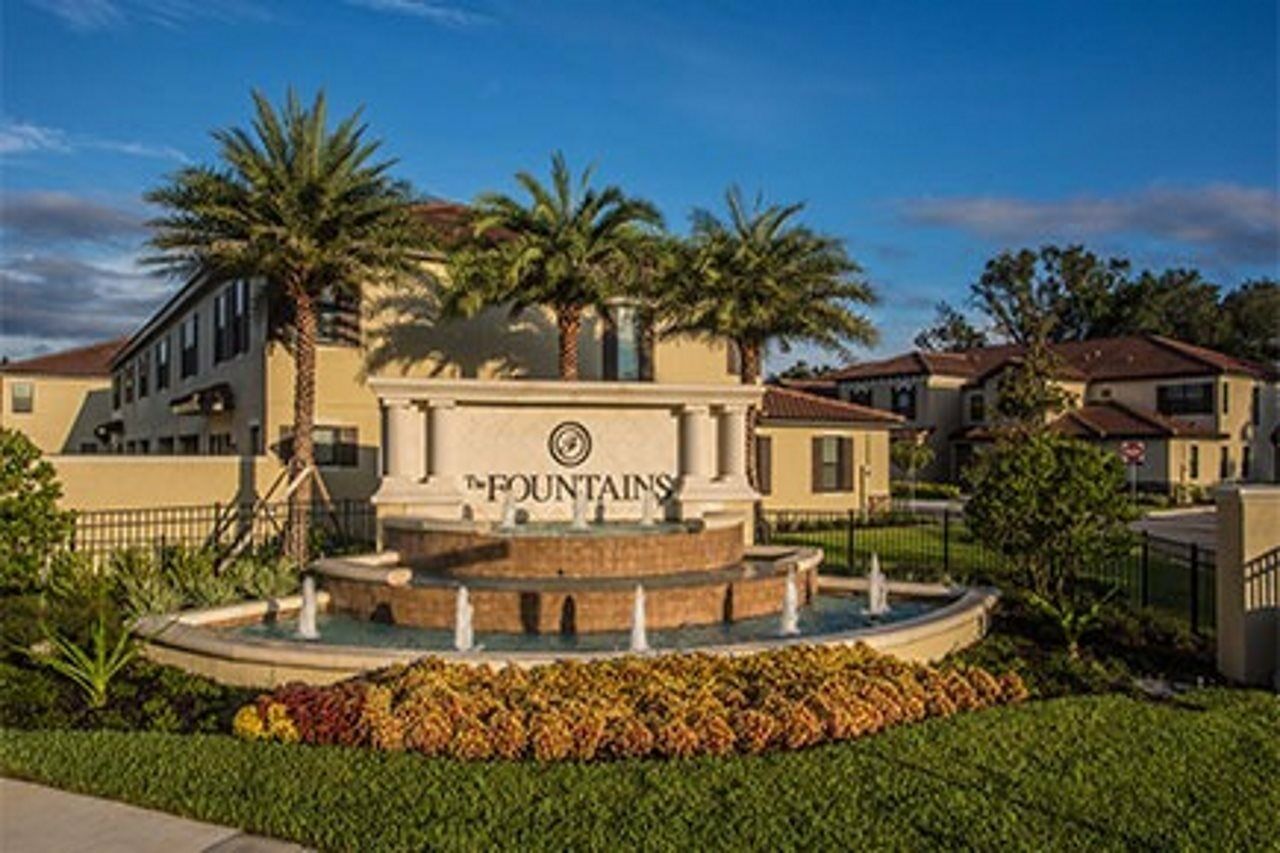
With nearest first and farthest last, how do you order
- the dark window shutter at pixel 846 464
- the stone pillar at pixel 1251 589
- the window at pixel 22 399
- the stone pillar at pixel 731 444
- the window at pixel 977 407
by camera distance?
the stone pillar at pixel 1251 589 → the stone pillar at pixel 731 444 → the dark window shutter at pixel 846 464 → the window at pixel 22 399 → the window at pixel 977 407

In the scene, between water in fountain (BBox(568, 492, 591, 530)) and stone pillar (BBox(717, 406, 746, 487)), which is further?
stone pillar (BBox(717, 406, 746, 487))

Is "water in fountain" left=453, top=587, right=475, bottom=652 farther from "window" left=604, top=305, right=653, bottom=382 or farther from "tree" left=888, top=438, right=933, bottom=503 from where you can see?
"tree" left=888, top=438, right=933, bottom=503

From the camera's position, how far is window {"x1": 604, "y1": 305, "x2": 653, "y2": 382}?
26.5 metres

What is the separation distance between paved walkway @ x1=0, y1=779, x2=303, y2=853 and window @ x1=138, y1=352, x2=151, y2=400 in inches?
1352

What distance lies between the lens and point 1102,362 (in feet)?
163

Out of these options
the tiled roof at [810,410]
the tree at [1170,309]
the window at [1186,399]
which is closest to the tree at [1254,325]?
the tree at [1170,309]

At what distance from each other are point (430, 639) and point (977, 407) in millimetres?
43878

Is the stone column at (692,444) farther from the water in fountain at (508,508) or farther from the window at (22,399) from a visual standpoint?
the window at (22,399)

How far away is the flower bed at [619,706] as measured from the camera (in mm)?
6984

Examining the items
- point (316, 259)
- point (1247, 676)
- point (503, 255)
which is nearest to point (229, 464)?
point (316, 259)

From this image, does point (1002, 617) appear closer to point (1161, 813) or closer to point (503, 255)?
point (1161, 813)

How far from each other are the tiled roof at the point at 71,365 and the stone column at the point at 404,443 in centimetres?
3885

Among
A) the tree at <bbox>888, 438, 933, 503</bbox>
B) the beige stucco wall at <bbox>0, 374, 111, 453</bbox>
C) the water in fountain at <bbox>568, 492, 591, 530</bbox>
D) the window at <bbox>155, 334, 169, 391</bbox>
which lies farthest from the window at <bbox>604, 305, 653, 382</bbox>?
the beige stucco wall at <bbox>0, 374, 111, 453</bbox>

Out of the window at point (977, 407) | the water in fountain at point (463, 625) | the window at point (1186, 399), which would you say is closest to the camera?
the water in fountain at point (463, 625)
